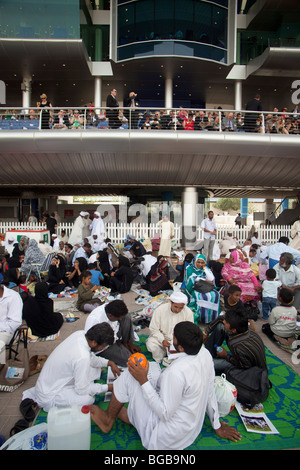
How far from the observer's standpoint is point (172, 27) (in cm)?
1633

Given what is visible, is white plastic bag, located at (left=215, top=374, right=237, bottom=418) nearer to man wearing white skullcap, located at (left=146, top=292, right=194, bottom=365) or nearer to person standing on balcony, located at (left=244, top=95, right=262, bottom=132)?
man wearing white skullcap, located at (left=146, top=292, right=194, bottom=365)

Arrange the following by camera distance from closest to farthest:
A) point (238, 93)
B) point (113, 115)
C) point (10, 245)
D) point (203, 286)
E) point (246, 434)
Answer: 1. point (246, 434)
2. point (203, 286)
3. point (10, 245)
4. point (113, 115)
5. point (238, 93)

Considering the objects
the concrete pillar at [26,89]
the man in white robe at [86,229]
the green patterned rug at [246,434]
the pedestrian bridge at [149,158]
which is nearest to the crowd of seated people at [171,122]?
the pedestrian bridge at [149,158]

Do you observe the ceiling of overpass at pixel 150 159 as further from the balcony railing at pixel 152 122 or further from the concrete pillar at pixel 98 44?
the concrete pillar at pixel 98 44

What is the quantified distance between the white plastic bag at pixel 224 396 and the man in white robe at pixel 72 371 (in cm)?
121

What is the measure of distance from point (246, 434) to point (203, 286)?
2.51 meters

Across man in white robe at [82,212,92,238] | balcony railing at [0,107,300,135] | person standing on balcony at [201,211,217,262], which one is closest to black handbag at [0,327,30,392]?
person standing on balcony at [201,211,217,262]

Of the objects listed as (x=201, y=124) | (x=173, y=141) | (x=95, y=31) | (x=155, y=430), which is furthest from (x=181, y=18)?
(x=155, y=430)

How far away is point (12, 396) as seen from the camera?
3.36 meters

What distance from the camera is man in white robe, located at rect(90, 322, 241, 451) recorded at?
7.13 ft

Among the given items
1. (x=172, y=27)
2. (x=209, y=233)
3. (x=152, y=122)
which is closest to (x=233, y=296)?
(x=209, y=233)

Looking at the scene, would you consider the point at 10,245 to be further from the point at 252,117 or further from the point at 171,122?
the point at 252,117

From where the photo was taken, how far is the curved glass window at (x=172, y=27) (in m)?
16.1
